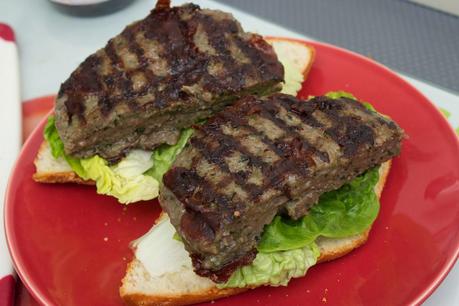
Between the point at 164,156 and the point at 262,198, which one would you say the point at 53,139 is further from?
the point at 262,198

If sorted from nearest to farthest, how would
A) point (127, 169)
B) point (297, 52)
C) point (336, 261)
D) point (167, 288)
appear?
point (167, 288) → point (336, 261) → point (127, 169) → point (297, 52)

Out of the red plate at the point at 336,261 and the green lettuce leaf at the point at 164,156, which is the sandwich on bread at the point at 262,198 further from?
the green lettuce leaf at the point at 164,156

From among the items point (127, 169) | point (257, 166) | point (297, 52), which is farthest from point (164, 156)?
point (297, 52)

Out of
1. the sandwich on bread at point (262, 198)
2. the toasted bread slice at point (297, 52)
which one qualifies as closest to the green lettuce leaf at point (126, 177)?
the sandwich on bread at point (262, 198)

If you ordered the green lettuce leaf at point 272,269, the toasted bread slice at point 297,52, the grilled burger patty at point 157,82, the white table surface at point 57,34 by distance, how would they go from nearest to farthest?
1. the green lettuce leaf at point 272,269
2. the grilled burger patty at point 157,82
3. the toasted bread slice at point 297,52
4. the white table surface at point 57,34

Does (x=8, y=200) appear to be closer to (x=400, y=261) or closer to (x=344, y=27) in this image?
(x=400, y=261)

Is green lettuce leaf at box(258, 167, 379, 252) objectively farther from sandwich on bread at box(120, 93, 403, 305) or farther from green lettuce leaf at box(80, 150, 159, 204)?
green lettuce leaf at box(80, 150, 159, 204)

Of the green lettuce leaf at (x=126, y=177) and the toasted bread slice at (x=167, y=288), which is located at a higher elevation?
the green lettuce leaf at (x=126, y=177)
